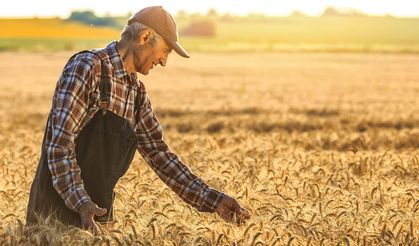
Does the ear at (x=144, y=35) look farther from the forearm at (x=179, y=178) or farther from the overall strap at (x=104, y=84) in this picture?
the forearm at (x=179, y=178)

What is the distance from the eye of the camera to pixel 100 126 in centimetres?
563

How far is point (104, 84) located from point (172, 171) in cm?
86

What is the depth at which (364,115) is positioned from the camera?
1891cm

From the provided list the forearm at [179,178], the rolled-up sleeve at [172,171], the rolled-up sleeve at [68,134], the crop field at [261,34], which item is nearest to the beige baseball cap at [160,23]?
the rolled-up sleeve at [68,134]

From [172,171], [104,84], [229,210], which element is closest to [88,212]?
[104,84]

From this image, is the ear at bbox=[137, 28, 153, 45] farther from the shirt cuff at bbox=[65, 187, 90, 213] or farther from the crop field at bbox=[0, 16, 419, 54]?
the crop field at bbox=[0, 16, 419, 54]

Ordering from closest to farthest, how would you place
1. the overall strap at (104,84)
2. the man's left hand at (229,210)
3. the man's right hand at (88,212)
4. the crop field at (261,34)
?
the man's right hand at (88,212), the overall strap at (104,84), the man's left hand at (229,210), the crop field at (261,34)

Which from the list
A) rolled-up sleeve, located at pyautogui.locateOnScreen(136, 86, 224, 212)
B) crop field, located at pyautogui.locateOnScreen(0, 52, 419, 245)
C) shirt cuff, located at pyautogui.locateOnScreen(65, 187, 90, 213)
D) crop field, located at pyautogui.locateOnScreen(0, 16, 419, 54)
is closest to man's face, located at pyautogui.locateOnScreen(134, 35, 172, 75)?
rolled-up sleeve, located at pyautogui.locateOnScreen(136, 86, 224, 212)

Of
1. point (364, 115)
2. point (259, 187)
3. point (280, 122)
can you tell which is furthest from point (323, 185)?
point (364, 115)

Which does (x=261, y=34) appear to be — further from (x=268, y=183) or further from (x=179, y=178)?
(x=179, y=178)

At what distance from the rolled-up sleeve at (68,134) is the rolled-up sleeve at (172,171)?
28.8 inches

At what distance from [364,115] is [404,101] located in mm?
5045

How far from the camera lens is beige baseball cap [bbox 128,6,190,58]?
5.48 m

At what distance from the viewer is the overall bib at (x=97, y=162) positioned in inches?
222
